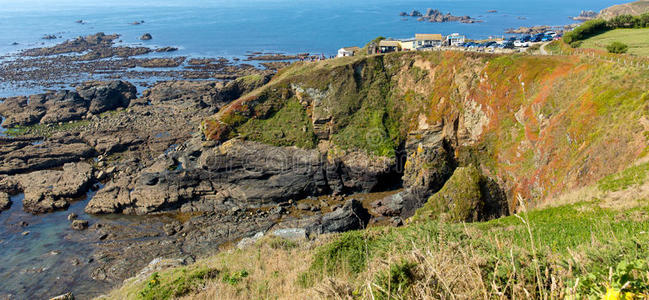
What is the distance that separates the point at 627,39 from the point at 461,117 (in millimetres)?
18411

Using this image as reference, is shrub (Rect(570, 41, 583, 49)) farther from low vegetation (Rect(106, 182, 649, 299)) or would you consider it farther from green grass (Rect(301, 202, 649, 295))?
green grass (Rect(301, 202, 649, 295))

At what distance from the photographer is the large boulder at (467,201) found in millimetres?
22109

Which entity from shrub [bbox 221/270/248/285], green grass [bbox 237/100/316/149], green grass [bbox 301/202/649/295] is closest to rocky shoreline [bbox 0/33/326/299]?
green grass [bbox 237/100/316/149]

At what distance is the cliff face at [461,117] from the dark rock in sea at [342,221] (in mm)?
5052

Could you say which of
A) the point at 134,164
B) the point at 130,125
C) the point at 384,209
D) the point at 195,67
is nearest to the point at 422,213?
the point at 384,209

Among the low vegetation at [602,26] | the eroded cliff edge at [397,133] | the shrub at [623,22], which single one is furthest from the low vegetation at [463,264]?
the shrub at [623,22]

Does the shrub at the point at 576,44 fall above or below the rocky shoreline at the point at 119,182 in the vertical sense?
above

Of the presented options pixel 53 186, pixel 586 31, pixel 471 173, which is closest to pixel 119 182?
pixel 53 186

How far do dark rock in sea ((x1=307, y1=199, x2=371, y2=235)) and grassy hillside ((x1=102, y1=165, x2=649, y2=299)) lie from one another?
8.92 meters

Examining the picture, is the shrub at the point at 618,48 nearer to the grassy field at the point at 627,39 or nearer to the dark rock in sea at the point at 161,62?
the grassy field at the point at 627,39

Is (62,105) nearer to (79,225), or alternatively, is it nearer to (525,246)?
(79,225)

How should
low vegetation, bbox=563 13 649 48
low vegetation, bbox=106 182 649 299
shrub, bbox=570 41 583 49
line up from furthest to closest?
low vegetation, bbox=563 13 649 48 < shrub, bbox=570 41 583 49 < low vegetation, bbox=106 182 649 299

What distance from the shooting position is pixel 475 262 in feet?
14.0

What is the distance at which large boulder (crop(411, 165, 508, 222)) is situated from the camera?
2211cm
